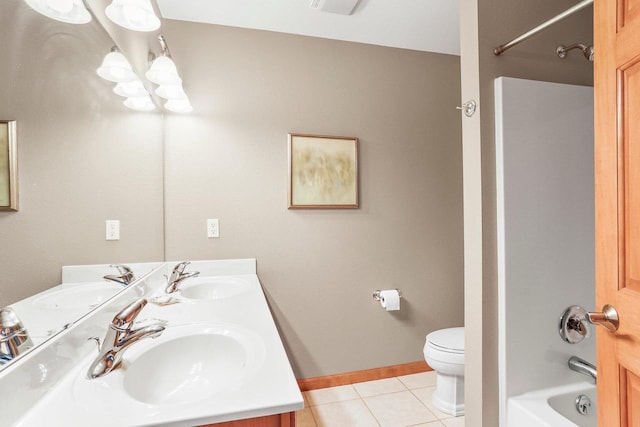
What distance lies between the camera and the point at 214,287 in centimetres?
190

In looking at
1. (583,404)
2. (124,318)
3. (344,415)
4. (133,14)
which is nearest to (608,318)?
(583,404)

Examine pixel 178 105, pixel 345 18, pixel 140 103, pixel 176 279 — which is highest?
pixel 345 18

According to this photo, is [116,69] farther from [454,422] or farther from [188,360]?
[454,422]

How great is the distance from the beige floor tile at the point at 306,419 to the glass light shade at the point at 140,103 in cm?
199

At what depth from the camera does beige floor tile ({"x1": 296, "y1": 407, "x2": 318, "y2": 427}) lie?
6.05 ft

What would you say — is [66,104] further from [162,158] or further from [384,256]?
[384,256]

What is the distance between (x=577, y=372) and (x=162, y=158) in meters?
2.50

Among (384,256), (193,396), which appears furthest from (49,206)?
(384,256)

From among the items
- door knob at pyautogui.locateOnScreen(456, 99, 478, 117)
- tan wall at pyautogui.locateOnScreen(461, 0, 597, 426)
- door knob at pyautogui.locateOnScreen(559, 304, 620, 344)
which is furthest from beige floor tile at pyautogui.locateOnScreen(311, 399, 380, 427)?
door knob at pyautogui.locateOnScreen(456, 99, 478, 117)

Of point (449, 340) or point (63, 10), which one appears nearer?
point (63, 10)

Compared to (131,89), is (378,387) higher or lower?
lower

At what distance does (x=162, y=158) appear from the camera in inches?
78.2

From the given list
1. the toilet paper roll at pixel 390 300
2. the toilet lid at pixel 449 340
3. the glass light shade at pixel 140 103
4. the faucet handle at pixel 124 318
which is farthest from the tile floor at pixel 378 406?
the glass light shade at pixel 140 103

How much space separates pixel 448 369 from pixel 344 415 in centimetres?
71
